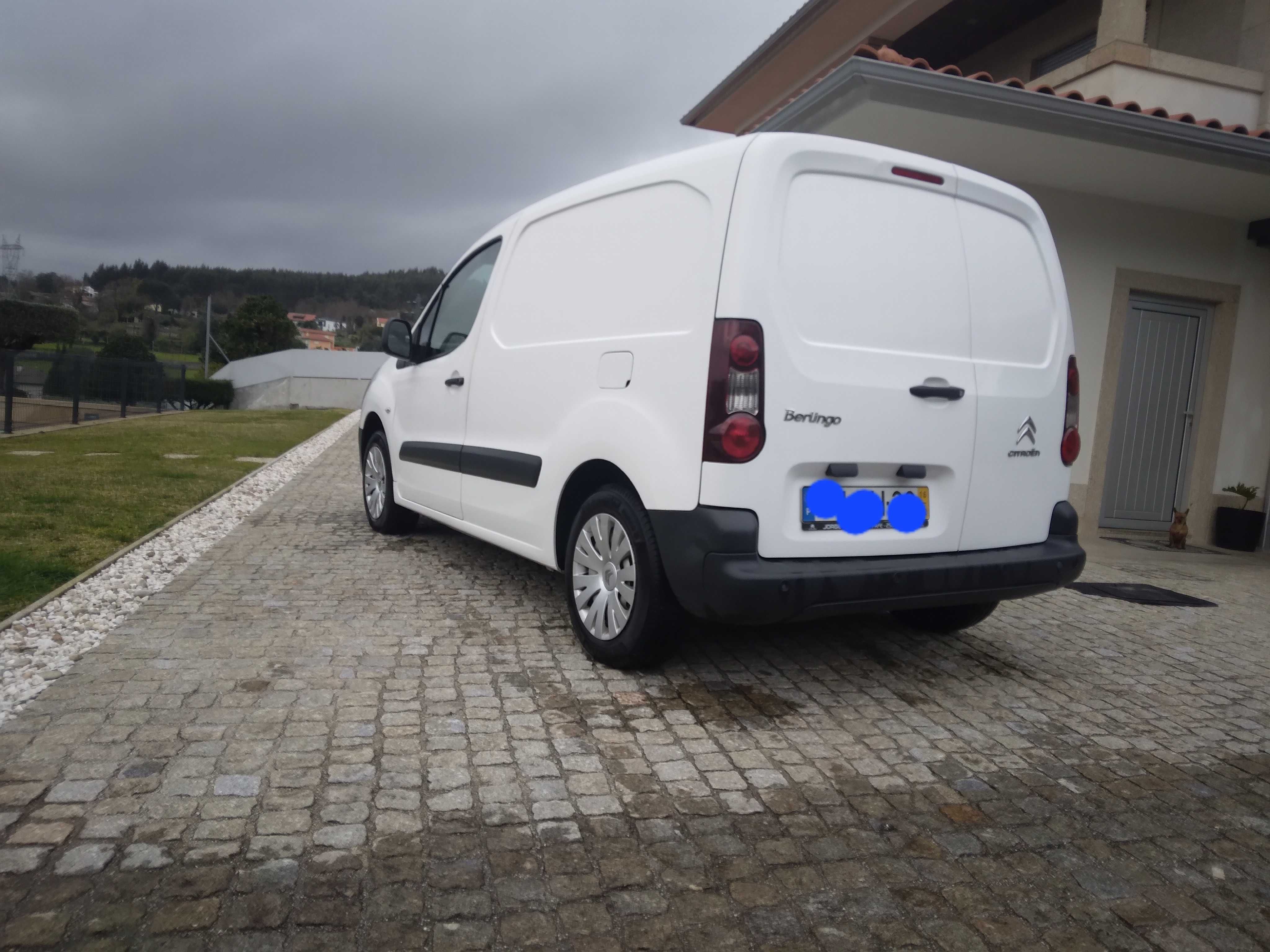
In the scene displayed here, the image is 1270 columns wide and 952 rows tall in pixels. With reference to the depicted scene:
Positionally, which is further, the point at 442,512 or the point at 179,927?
the point at 442,512

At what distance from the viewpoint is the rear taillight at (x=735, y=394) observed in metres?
3.28

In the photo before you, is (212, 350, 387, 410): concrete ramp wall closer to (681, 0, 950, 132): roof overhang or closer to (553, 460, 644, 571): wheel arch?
(681, 0, 950, 132): roof overhang

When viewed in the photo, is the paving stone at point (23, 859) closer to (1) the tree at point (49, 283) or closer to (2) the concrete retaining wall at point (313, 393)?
(2) the concrete retaining wall at point (313, 393)

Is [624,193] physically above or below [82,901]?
above

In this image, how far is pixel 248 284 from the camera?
6862cm

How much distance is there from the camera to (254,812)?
258 centimetres

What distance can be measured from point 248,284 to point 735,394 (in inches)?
2861

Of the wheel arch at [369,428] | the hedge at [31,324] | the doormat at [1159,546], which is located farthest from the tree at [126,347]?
the doormat at [1159,546]

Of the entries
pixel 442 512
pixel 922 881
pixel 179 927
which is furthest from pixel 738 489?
pixel 442 512

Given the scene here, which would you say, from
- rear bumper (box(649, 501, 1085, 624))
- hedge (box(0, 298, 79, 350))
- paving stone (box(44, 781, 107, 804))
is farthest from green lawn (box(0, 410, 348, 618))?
hedge (box(0, 298, 79, 350))

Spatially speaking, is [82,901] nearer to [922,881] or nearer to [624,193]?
[922,881]

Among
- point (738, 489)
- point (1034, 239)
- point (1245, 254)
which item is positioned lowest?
point (738, 489)

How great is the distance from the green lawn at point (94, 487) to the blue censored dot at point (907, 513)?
3969 mm

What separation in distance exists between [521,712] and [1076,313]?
7.18 metres
